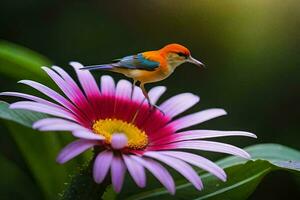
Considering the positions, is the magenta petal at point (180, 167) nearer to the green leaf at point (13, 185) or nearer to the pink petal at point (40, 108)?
the pink petal at point (40, 108)

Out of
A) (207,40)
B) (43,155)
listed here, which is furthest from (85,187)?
(207,40)

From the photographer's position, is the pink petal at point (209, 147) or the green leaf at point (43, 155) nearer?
the pink petal at point (209, 147)

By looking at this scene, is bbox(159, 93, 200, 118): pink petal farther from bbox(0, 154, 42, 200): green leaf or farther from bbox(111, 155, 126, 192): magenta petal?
bbox(0, 154, 42, 200): green leaf

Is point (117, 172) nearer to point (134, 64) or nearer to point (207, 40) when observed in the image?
point (134, 64)

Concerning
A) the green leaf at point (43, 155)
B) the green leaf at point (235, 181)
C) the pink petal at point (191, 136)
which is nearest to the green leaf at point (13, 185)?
the green leaf at point (43, 155)

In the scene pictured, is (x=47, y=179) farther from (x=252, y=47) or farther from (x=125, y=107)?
(x=252, y=47)

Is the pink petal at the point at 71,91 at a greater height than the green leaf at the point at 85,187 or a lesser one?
Result: greater

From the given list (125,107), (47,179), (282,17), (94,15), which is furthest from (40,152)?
(282,17)

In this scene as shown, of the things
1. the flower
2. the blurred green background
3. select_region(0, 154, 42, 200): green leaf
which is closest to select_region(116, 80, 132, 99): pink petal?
the flower
